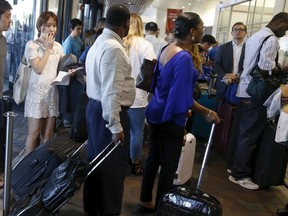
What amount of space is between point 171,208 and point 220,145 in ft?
8.80

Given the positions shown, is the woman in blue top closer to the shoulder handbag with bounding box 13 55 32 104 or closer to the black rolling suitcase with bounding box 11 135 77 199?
the black rolling suitcase with bounding box 11 135 77 199

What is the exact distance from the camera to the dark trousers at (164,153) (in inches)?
94.6

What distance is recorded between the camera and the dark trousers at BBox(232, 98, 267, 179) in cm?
335

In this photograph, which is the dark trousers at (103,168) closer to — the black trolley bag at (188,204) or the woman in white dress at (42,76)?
the black trolley bag at (188,204)

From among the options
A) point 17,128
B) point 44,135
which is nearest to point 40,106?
point 44,135

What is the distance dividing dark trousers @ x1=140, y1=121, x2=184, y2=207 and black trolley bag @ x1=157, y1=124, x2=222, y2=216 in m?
0.41

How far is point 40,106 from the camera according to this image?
2.98 metres

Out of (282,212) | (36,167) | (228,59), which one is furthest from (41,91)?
(228,59)

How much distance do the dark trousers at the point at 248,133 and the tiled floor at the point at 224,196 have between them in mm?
196

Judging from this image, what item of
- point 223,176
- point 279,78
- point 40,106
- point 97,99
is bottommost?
point 223,176

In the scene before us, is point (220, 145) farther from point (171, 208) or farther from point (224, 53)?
point (171, 208)

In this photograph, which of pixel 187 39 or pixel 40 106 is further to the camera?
pixel 40 106

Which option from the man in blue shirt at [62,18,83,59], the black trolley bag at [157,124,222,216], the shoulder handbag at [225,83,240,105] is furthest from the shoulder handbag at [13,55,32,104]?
the shoulder handbag at [225,83,240,105]

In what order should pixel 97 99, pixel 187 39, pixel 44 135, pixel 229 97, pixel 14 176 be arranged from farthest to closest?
pixel 229 97
pixel 44 135
pixel 14 176
pixel 187 39
pixel 97 99
